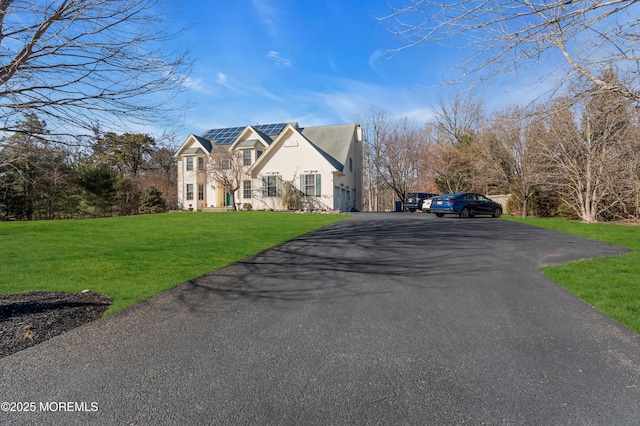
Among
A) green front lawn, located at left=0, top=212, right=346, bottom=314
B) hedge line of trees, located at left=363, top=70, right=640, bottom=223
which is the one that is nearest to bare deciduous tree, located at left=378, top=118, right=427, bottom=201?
hedge line of trees, located at left=363, top=70, right=640, bottom=223

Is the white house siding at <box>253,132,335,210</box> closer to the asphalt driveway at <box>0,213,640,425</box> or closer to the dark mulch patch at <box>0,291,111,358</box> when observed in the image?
the asphalt driveway at <box>0,213,640,425</box>

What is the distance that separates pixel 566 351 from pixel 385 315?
6.21 feet

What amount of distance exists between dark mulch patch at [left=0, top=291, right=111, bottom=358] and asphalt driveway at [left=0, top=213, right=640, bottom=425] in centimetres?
31

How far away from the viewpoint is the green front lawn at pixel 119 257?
18.2 feet

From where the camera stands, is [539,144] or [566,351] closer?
[566,351]

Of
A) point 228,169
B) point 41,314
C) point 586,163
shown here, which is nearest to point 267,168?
point 228,169

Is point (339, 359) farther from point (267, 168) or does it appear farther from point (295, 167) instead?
point (267, 168)

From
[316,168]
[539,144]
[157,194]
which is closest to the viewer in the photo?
[539,144]

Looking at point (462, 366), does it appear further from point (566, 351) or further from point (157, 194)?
point (157, 194)

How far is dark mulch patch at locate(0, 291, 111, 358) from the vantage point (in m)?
3.61

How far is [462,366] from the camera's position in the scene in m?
3.06

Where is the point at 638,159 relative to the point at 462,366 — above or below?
above

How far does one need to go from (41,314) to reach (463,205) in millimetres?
18846

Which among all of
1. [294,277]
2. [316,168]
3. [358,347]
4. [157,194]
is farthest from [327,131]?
[358,347]
